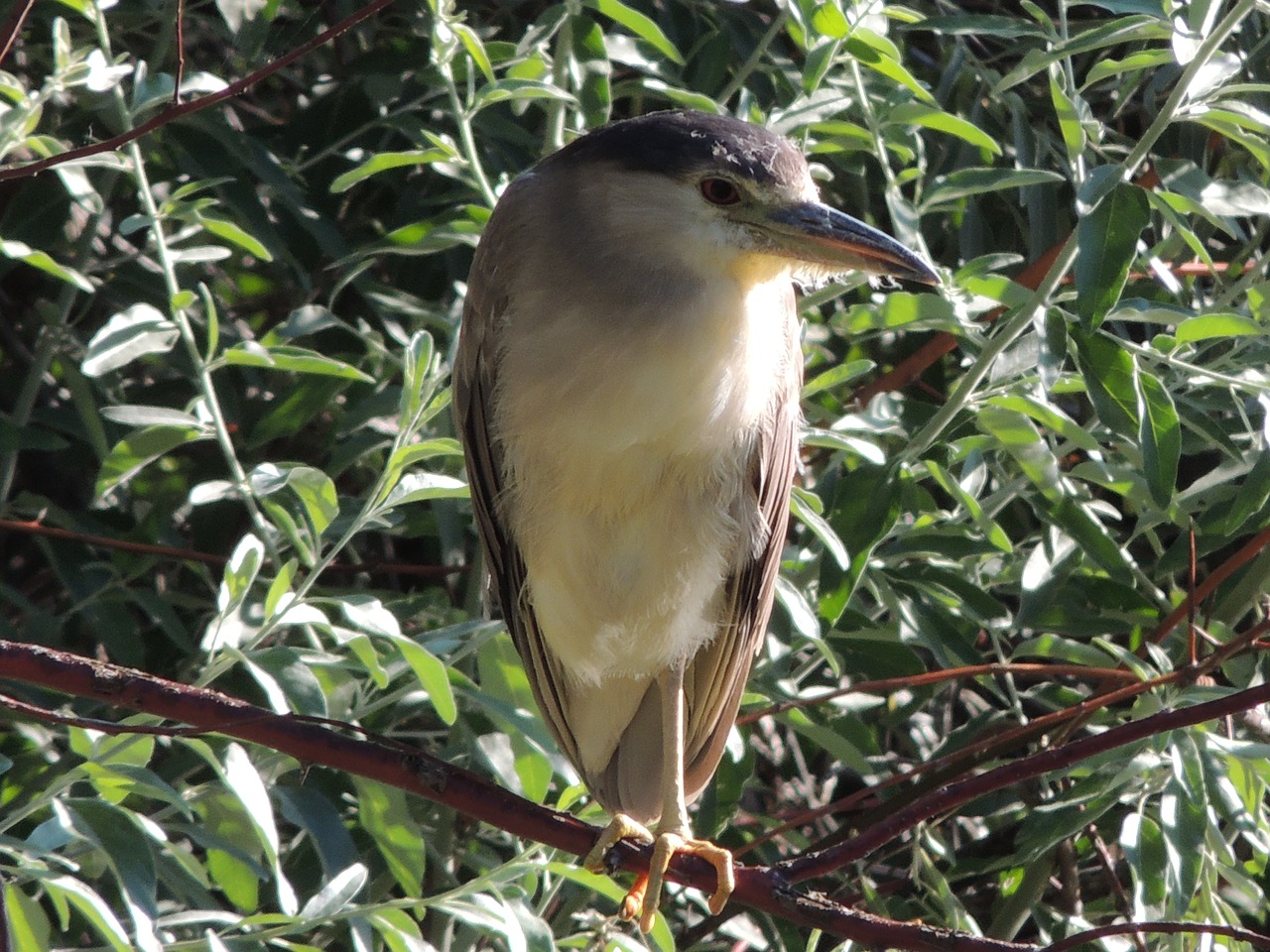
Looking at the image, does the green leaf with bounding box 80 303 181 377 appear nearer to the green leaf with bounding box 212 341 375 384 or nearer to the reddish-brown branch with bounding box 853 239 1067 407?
the green leaf with bounding box 212 341 375 384

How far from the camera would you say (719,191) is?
2.00 m

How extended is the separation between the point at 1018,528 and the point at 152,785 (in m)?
1.66

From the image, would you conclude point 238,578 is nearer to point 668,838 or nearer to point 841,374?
point 668,838

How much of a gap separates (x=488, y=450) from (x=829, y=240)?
0.64m

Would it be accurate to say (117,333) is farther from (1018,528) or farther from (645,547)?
(1018,528)

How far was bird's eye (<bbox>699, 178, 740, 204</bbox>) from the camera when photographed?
6.53ft

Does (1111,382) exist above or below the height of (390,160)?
below

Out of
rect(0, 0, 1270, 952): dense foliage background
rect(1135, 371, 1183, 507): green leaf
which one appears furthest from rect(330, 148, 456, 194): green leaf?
rect(1135, 371, 1183, 507): green leaf

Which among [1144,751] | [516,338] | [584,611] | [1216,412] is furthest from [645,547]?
[1216,412]

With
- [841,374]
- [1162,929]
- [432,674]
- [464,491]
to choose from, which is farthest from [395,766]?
[841,374]

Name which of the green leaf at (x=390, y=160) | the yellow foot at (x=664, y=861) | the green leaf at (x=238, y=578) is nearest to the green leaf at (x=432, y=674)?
the green leaf at (x=238, y=578)

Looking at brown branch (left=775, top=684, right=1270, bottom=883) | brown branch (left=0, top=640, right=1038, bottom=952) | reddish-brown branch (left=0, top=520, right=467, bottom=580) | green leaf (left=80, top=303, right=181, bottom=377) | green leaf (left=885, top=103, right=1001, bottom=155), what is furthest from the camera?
reddish-brown branch (left=0, top=520, right=467, bottom=580)

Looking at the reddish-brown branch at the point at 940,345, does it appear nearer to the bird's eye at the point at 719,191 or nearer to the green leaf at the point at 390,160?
the bird's eye at the point at 719,191

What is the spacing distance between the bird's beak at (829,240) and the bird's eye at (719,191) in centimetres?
5
